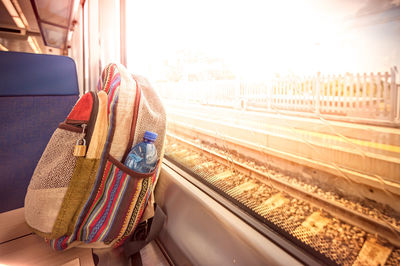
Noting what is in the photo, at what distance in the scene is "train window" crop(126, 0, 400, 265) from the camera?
628 millimetres

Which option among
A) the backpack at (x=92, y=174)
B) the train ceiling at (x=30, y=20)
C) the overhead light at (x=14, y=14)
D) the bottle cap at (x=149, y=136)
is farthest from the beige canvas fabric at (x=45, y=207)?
the overhead light at (x=14, y=14)

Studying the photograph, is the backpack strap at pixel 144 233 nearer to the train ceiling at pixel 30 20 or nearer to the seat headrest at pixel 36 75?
the seat headrest at pixel 36 75

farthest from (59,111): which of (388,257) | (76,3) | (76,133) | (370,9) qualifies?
(76,3)

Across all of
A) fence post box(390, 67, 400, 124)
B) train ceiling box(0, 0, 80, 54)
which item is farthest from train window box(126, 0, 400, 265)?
train ceiling box(0, 0, 80, 54)

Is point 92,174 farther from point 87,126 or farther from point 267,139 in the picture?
point 267,139

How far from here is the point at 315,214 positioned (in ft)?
3.03

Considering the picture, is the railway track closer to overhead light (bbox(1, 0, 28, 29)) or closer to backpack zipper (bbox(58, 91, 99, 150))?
backpack zipper (bbox(58, 91, 99, 150))

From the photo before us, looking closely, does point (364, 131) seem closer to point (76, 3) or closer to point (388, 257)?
point (388, 257)

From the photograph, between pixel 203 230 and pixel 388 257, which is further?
pixel 203 230

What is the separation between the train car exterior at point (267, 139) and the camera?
65 centimetres

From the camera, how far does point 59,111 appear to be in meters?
1.30

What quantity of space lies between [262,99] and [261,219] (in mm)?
878

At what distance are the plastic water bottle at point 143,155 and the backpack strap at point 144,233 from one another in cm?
35

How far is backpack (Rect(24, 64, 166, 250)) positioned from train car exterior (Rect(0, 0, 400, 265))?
0.35 feet
